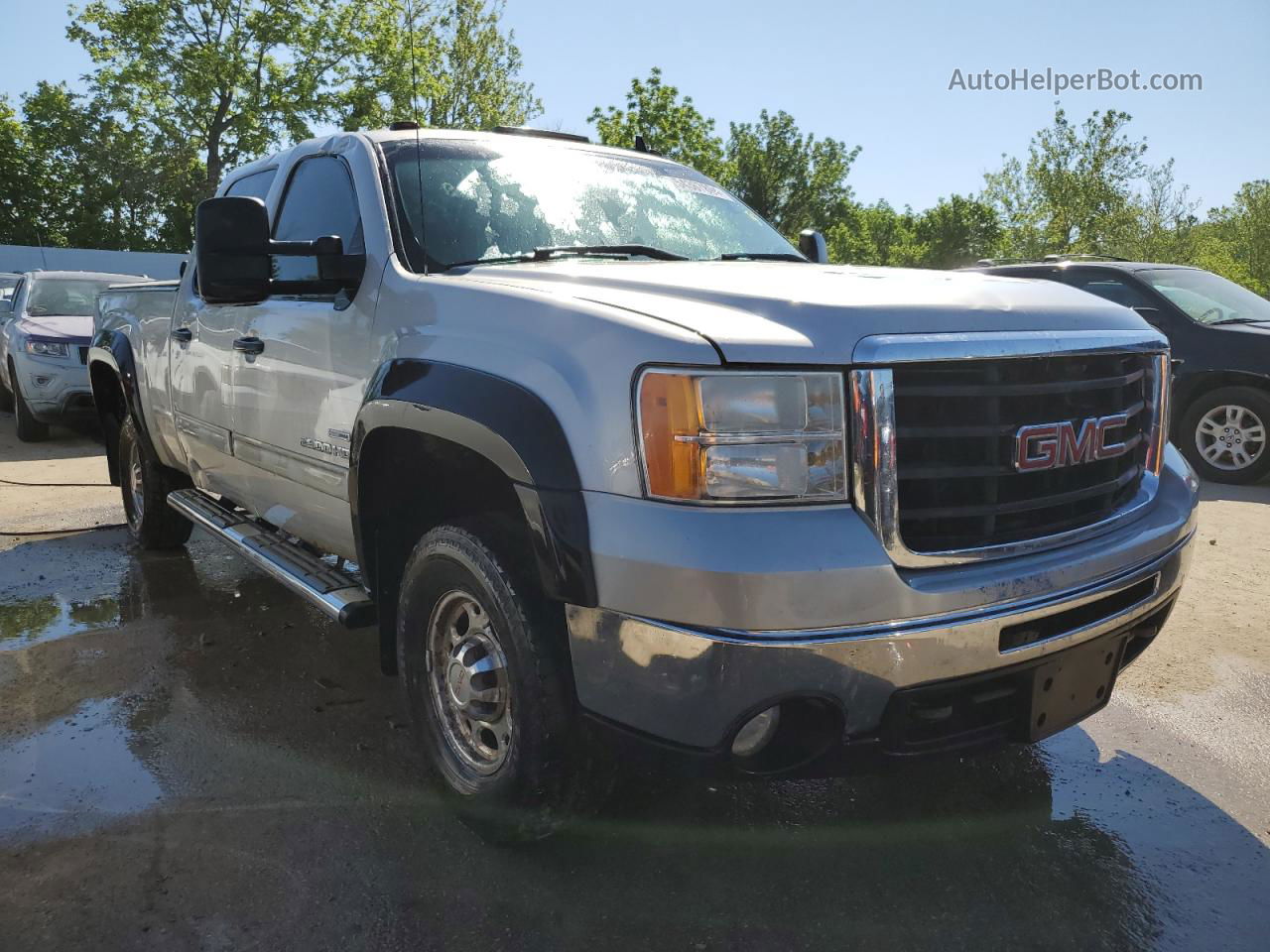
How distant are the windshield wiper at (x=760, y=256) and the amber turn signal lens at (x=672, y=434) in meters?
1.40

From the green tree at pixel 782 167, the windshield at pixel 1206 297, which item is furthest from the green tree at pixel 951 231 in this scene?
the windshield at pixel 1206 297

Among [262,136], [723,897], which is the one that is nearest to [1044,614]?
[723,897]

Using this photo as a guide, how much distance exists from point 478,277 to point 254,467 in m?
1.66

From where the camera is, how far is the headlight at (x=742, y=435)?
1.94m

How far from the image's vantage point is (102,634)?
4.26 metres

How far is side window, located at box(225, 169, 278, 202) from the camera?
4125 millimetres

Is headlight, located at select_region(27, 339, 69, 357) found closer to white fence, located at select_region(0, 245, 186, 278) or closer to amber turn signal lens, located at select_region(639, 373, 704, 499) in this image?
amber turn signal lens, located at select_region(639, 373, 704, 499)

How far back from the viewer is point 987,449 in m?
2.15

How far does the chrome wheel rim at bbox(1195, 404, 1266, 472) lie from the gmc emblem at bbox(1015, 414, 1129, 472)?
6.31 meters

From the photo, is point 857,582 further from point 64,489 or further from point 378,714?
point 64,489

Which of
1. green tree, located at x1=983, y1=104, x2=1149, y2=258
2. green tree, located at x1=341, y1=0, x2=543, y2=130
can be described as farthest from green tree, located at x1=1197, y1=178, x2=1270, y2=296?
green tree, located at x1=341, y1=0, x2=543, y2=130

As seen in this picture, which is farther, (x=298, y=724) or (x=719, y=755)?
(x=298, y=724)

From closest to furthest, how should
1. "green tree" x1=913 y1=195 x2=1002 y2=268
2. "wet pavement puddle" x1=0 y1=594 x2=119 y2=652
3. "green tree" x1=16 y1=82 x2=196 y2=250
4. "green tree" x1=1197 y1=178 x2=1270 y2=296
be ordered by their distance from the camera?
"wet pavement puddle" x1=0 y1=594 x2=119 y2=652, "green tree" x1=1197 y1=178 x2=1270 y2=296, "green tree" x1=16 y1=82 x2=196 y2=250, "green tree" x1=913 y1=195 x2=1002 y2=268

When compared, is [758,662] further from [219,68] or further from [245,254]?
[219,68]
